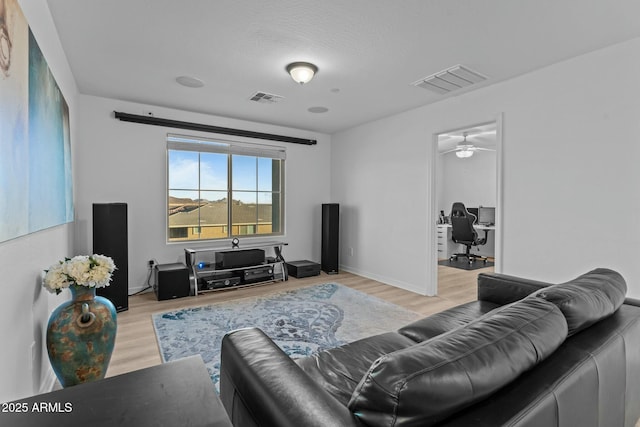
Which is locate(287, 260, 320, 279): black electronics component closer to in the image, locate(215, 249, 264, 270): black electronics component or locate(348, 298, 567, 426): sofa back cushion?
locate(215, 249, 264, 270): black electronics component

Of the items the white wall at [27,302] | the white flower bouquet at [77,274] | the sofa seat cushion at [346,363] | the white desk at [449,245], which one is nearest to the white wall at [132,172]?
the white wall at [27,302]

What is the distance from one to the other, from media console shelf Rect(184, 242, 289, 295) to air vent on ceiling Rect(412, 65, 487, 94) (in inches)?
125

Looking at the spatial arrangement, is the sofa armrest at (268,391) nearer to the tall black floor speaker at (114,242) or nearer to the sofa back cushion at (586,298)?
the sofa back cushion at (586,298)

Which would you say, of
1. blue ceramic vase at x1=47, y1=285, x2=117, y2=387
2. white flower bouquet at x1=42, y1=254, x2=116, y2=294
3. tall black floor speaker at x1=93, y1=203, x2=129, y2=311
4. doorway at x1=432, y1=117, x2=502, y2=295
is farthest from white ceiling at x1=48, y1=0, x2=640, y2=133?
doorway at x1=432, y1=117, x2=502, y2=295

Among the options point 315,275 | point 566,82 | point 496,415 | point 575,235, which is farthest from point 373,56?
point 315,275

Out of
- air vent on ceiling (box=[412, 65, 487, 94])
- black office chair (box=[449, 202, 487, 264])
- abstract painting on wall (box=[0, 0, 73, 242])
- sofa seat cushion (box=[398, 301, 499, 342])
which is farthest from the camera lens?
black office chair (box=[449, 202, 487, 264])

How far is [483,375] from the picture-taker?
33.0 inches

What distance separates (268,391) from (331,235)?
4507mm

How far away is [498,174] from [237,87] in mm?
3099

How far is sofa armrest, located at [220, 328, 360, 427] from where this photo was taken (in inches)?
33.2

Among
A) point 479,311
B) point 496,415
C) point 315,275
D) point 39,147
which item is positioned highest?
point 39,147

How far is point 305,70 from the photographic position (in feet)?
9.70

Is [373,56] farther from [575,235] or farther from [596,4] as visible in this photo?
[575,235]

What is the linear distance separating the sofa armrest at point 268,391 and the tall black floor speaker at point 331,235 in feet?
13.5
